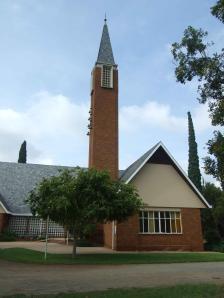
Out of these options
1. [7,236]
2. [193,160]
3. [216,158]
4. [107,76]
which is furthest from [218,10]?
[193,160]

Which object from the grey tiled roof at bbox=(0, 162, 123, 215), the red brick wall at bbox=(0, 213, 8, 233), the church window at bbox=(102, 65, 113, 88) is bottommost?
the red brick wall at bbox=(0, 213, 8, 233)

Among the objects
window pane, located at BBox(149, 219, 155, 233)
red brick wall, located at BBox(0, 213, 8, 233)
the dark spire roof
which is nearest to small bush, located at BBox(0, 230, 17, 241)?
red brick wall, located at BBox(0, 213, 8, 233)

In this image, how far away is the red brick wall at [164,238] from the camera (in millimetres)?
27000

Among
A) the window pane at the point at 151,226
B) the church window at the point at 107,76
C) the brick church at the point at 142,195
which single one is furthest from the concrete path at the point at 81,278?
the church window at the point at 107,76

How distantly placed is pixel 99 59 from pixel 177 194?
557 inches

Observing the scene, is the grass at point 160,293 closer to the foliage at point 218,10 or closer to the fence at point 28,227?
the foliage at point 218,10

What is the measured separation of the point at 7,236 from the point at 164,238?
12944 millimetres

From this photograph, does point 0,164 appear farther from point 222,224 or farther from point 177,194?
point 222,224

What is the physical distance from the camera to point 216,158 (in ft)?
39.4

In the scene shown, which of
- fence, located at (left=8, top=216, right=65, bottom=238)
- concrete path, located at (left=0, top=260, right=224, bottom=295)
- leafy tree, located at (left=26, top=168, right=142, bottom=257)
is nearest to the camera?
concrete path, located at (left=0, top=260, right=224, bottom=295)

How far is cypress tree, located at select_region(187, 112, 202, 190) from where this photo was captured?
4056 cm

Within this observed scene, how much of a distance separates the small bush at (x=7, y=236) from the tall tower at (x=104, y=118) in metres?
8.91

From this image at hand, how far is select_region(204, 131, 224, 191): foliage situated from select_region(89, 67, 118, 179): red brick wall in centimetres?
1769

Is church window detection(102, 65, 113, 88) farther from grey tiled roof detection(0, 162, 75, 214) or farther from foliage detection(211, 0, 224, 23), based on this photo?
foliage detection(211, 0, 224, 23)
